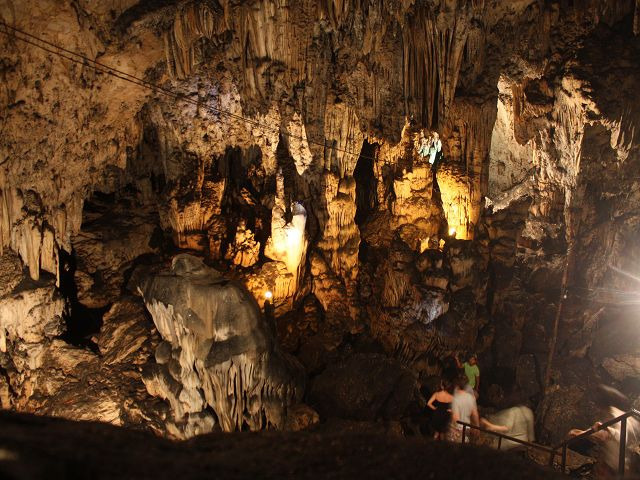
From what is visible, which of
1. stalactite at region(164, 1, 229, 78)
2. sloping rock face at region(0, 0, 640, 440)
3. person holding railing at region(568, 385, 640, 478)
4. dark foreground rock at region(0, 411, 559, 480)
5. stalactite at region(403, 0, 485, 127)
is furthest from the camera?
stalactite at region(403, 0, 485, 127)

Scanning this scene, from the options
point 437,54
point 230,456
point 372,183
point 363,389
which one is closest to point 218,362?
point 363,389

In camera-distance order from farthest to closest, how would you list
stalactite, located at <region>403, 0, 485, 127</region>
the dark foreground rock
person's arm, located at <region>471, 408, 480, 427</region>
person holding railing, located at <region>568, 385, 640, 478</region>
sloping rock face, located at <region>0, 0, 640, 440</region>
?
stalactite, located at <region>403, 0, 485, 127</region>, sloping rock face, located at <region>0, 0, 640, 440</region>, person's arm, located at <region>471, 408, 480, 427</region>, person holding railing, located at <region>568, 385, 640, 478</region>, the dark foreground rock

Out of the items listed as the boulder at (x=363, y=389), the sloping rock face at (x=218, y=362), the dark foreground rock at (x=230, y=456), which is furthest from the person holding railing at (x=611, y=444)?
the sloping rock face at (x=218, y=362)

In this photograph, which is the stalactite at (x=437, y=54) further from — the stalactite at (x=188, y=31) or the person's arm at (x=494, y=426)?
the person's arm at (x=494, y=426)

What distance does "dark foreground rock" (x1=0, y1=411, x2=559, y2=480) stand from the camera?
188 centimetres

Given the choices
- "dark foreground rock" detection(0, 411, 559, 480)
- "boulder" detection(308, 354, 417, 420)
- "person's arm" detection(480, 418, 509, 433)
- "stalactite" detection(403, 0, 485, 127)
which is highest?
"stalactite" detection(403, 0, 485, 127)

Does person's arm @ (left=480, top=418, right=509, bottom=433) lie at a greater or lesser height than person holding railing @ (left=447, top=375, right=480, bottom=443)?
lesser

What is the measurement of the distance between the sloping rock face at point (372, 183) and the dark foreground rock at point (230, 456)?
5.18 meters

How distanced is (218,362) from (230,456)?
3223mm

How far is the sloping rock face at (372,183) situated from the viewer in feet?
25.9

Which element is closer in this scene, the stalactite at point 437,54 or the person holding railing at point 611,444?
the person holding railing at point 611,444

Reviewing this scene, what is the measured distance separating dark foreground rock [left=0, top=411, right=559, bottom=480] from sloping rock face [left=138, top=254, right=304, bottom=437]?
2805 millimetres

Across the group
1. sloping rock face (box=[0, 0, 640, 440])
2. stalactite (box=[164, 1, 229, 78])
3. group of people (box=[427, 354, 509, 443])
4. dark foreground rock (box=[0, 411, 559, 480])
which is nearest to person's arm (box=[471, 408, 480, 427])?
group of people (box=[427, 354, 509, 443])

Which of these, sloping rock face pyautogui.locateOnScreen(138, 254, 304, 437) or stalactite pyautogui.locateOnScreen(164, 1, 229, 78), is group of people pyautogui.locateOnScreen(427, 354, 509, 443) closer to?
sloping rock face pyautogui.locateOnScreen(138, 254, 304, 437)
